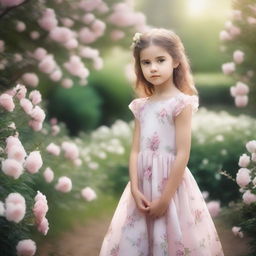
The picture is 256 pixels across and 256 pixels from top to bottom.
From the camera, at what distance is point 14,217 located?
7.34 ft

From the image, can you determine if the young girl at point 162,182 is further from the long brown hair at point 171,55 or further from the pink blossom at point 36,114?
the pink blossom at point 36,114

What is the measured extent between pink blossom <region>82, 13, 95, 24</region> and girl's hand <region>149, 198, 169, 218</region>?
1720 mm

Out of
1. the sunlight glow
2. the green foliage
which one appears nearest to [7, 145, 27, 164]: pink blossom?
the green foliage

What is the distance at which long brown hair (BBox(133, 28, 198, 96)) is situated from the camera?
267cm

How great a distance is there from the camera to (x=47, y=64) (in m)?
3.46

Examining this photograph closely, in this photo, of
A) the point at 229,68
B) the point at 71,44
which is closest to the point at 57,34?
the point at 71,44

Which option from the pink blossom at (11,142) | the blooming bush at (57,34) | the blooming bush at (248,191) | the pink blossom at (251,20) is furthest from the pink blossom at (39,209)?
the pink blossom at (251,20)

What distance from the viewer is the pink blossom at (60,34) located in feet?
11.2

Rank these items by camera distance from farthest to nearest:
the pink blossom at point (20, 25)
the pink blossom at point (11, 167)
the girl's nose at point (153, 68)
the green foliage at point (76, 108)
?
the green foliage at point (76, 108), the pink blossom at point (20, 25), the girl's nose at point (153, 68), the pink blossom at point (11, 167)

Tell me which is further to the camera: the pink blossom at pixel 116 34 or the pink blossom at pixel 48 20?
the pink blossom at pixel 116 34

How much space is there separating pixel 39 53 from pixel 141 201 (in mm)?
1435

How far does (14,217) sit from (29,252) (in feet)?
0.90

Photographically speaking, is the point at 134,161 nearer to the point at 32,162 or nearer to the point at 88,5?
the point at 32,162

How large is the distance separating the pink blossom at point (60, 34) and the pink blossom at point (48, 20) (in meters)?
0.04
